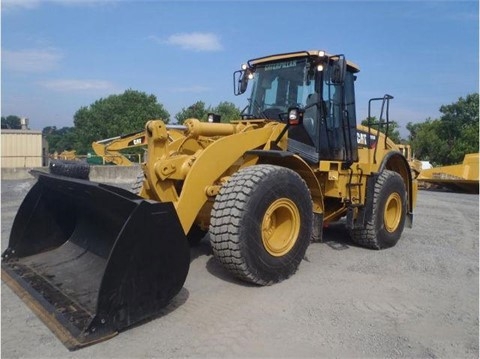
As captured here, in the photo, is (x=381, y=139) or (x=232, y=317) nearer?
(x=232, y=317)

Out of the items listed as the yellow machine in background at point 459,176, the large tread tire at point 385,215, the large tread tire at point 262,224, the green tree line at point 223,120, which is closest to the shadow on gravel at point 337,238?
the large tread tire at point 385,215

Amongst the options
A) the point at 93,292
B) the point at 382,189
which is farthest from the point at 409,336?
the point at 382,189

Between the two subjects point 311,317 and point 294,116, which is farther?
point 294,116

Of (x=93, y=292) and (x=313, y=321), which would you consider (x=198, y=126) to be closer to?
(x=93, y=292)

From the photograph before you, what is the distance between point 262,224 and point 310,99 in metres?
2.07

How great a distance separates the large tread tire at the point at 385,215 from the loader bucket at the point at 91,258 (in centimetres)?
343

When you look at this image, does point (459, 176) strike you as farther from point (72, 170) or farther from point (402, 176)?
point (72, 170)

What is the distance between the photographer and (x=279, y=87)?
235 inches

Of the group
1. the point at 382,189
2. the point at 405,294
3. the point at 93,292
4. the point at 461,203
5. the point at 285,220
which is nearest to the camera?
the point at 93,292

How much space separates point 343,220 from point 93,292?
5.77 metres

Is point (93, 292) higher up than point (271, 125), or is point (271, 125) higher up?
point (271, 125)

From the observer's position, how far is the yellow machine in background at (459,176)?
17.9 metres

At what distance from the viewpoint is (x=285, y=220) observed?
191 inches

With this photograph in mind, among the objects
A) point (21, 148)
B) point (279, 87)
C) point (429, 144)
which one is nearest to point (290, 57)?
point (279, 87)
